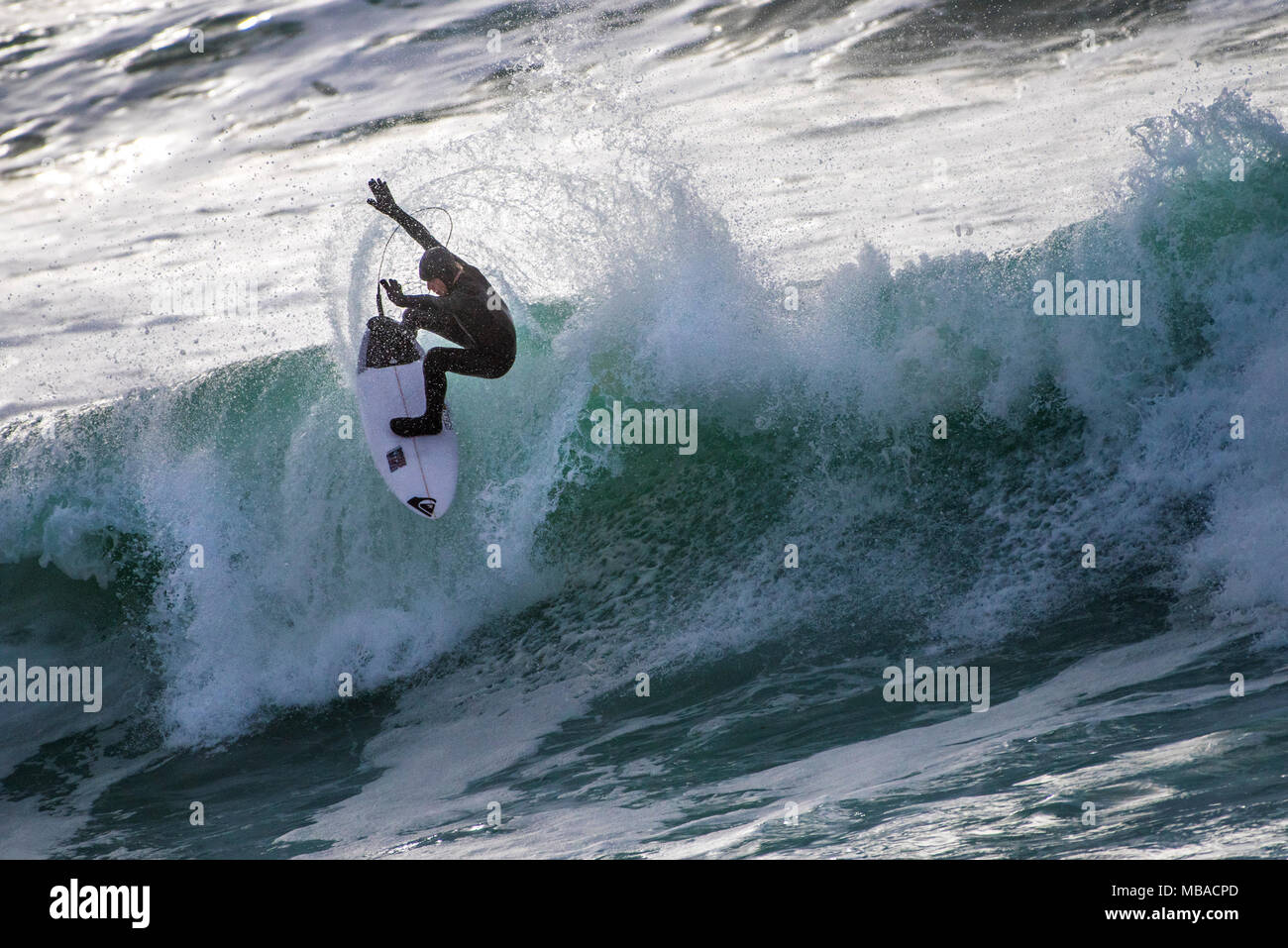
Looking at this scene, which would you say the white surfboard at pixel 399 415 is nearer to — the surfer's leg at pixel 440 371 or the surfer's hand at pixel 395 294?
the surfer's leg at pixel 440 371

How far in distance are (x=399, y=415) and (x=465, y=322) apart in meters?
1.22

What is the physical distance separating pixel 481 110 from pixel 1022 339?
9.98 m

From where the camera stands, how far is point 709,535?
8188 millimetres

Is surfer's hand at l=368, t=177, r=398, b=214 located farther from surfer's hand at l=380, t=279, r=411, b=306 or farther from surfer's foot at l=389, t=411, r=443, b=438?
surfer's foot at l=389, t=411, r=443, b=438

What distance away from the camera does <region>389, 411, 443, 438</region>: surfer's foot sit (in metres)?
8.19

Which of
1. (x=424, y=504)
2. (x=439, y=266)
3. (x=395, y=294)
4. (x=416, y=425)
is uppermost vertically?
(x=439, y=266)

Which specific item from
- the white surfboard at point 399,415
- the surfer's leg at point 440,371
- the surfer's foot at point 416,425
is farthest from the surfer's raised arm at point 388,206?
the surfer's foot at point 416,425

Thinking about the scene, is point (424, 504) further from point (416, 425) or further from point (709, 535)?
point (709, 535)

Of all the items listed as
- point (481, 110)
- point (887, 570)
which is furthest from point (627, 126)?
point (481, 110)

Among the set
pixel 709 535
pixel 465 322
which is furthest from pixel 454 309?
pixel 709 535

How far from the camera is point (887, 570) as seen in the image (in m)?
7.44

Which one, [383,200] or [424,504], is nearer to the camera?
[383,200]

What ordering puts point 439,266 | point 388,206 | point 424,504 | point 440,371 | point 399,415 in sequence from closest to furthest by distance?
point 439,266
point 388,206
point 440,371
point 424,504
point 399,415
